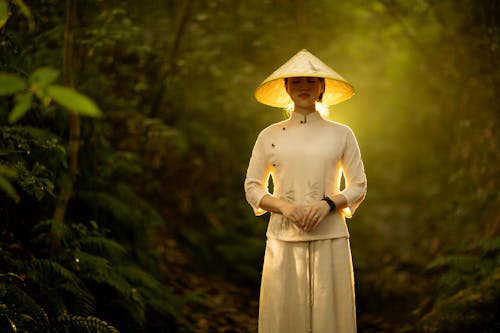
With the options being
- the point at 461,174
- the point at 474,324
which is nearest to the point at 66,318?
the point at 474,324

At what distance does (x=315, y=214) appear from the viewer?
132 inches

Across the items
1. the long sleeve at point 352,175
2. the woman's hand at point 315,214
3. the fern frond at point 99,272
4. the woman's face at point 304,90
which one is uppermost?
the woman's face at point 304,90

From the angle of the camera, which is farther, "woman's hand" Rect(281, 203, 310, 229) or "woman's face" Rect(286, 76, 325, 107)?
"woman's face" Rect(286, 76, 325, 107)

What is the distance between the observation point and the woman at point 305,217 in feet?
11.3

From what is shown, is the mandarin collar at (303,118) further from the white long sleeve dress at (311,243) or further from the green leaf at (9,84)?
the green leaf at (9,84)

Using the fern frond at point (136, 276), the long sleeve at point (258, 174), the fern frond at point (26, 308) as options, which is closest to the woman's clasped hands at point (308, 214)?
the long sleeve at point (258, 174)

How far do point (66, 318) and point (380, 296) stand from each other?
463 cm

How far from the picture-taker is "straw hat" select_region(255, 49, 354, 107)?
3.50 meters

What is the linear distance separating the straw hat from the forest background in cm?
128

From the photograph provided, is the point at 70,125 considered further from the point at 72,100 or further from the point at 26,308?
the point at 72,100

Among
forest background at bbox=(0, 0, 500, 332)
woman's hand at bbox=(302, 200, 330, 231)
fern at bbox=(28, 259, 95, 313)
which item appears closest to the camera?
woman's hand at bbox=(302, 200, 330, 231)

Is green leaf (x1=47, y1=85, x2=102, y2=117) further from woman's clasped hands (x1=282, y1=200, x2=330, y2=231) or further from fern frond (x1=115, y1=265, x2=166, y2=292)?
fern frond (x1=115, y1=265, x2=166, y2=292)

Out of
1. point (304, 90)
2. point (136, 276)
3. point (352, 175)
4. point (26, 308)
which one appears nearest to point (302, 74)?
point (304, 90)

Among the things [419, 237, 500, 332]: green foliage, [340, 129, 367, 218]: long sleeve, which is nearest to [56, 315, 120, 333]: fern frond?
[340, 129, 367, 218]: long sleeve
